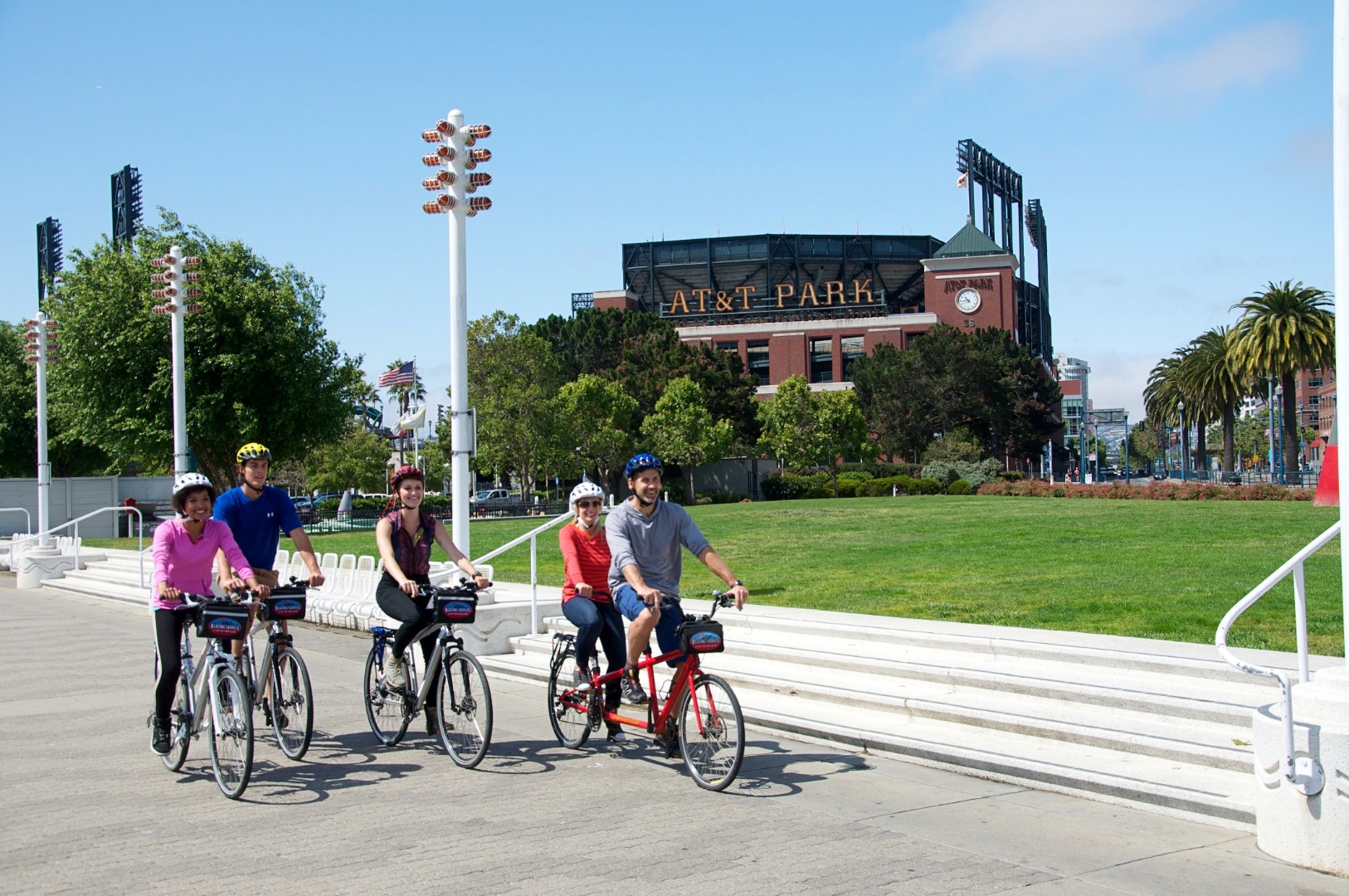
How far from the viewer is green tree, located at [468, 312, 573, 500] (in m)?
61.1

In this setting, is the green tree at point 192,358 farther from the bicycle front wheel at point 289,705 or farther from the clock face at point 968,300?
the clock face at point 968,300

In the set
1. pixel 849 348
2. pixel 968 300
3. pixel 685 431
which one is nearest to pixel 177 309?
pixel 685 431

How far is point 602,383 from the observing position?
6750cm

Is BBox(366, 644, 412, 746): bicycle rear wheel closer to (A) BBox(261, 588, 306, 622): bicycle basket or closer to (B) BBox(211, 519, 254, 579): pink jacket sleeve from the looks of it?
(A) BBox(261, 588, 306, 622): bicycle basket

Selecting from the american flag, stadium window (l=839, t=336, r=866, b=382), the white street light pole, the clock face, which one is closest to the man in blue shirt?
the white street light pole

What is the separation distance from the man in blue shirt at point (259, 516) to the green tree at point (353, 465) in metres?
72.0

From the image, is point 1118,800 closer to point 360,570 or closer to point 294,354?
point 360,570

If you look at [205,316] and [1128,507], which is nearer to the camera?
[1128,507]

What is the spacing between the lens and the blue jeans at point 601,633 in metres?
7.62

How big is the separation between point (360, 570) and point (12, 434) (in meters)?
43.1

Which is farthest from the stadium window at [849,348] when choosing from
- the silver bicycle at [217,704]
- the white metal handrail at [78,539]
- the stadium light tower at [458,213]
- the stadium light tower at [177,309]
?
the silver bicycle at [217,704]

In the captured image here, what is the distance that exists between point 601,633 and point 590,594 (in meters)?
0.27

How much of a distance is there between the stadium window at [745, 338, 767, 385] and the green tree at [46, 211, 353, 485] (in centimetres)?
6376


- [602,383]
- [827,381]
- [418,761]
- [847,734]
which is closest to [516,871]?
[418,761]
